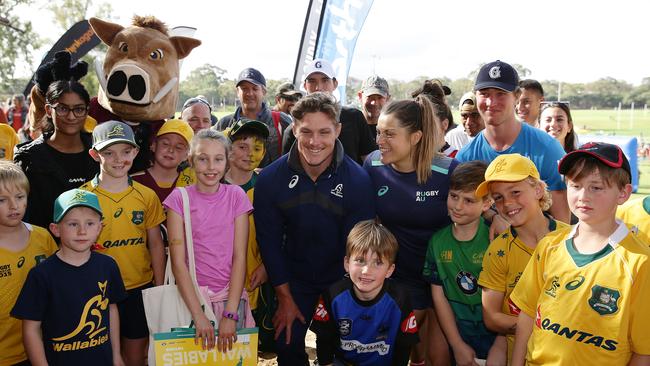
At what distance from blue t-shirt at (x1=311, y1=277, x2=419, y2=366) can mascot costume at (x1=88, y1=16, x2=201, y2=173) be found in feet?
6.88

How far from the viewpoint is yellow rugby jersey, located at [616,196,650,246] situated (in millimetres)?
2664

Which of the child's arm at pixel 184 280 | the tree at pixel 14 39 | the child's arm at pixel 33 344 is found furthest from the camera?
the tree at pixel 14 39

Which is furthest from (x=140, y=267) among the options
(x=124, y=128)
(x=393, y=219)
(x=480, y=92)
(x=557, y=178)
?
(x=557, y=178)

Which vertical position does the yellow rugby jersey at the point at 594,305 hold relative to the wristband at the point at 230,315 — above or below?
above

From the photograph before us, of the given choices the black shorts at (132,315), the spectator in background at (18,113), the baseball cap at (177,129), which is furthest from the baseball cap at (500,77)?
the spectator in background at (18,113)

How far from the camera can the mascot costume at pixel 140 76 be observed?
14.2ft

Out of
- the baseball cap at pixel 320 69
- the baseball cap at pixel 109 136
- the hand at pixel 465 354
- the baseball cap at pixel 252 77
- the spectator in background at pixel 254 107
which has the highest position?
the baseball cap at pixel 320 69

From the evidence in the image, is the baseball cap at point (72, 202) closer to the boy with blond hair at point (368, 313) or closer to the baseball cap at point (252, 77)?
the boy with blond hair at point (368, 313)

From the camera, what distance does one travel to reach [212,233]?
337 cm

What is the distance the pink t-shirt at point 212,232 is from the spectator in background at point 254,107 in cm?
206

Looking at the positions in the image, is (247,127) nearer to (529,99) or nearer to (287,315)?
(287,315)

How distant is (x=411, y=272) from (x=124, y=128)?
2.31 meters

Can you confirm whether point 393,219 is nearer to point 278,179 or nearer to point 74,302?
point 278,179

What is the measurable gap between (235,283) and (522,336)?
1.80 meters
